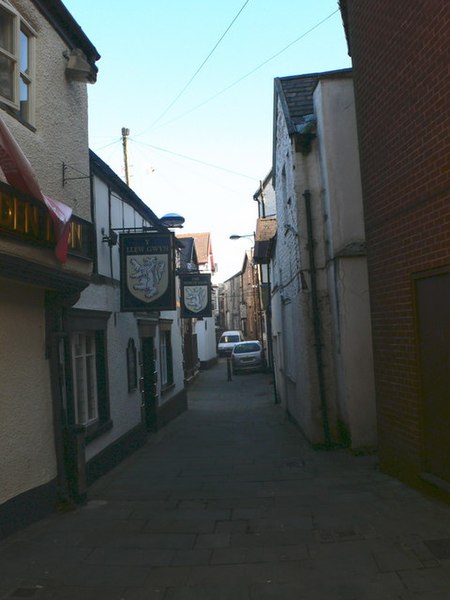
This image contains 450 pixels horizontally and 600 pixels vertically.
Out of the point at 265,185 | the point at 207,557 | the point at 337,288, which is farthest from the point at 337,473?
the point at 265,185

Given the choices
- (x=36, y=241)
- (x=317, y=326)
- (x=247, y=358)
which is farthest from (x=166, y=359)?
(x=247, y=358)

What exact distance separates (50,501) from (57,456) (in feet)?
1.76

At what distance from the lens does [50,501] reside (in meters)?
6.85

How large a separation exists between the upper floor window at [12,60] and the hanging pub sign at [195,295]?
11429 mm

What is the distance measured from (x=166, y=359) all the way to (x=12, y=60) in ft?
35.1

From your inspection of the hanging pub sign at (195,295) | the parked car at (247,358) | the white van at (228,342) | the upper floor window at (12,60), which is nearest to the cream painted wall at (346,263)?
the upper floor window at (12,60)

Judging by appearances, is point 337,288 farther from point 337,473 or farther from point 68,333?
point 68,333

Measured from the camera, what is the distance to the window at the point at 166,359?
15406mm

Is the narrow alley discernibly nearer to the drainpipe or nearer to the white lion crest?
the drainpipe

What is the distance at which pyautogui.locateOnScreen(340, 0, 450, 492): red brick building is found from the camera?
5.96 m

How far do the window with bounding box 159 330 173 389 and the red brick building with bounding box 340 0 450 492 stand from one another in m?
8.39

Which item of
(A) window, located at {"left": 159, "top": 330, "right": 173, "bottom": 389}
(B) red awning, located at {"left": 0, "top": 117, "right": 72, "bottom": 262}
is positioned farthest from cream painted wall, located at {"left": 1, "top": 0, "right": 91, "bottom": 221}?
(A) window, located at {"left": 159, "top": 330, "right": 173, "bottom": 389}

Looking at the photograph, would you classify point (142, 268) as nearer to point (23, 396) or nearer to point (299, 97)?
point (23, 396)

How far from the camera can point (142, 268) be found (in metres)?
10.5
